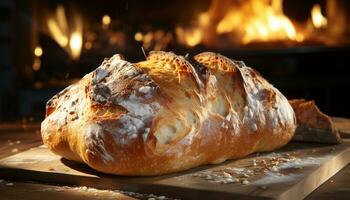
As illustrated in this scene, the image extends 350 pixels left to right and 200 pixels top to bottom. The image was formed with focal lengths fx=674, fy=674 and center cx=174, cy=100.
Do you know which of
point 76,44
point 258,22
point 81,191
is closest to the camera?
point 81,191

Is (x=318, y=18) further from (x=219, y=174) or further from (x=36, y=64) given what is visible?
(x=219, y=174)

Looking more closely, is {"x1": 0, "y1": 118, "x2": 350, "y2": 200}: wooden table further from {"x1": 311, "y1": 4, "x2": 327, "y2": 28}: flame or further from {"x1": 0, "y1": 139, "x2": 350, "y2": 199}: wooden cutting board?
{"x1": 311, "y1": 4, "x2": 327, "y2": 28}: flame

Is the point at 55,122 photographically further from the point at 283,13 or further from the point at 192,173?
the point at 283,13

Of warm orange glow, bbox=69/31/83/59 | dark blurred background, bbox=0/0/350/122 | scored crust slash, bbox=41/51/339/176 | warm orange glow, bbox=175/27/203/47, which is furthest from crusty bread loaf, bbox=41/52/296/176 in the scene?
warm orange glow, bbox=69/31/83/59

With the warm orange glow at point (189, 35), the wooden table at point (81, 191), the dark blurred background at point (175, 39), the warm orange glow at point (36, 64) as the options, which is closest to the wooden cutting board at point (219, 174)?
the wooden table at point (81, 191)

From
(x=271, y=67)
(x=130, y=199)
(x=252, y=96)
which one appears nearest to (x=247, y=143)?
(x=252, y=96)

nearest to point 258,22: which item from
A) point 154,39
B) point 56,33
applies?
→ point 154,39
